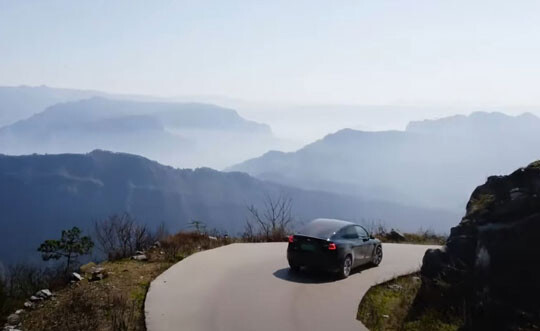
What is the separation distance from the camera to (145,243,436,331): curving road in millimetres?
10555

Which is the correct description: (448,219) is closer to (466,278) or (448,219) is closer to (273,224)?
(273,224)

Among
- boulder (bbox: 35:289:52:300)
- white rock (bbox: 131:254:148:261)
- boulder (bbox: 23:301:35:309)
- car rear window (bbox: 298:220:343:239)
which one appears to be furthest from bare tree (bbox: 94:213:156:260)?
car rear window (bbox: 298:220:343:239)

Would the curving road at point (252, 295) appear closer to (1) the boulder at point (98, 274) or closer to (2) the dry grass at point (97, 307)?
(2) the dry grass at point (97, 307)

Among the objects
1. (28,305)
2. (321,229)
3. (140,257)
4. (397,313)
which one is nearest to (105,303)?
(28,305)

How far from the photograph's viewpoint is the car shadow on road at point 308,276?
1474 centimetres

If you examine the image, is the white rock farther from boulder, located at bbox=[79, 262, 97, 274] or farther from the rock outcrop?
the rock outcrop

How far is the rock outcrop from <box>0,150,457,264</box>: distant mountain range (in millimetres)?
126782

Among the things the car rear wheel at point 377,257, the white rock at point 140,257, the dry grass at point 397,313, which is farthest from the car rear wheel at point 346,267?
the white rock at point 140,257

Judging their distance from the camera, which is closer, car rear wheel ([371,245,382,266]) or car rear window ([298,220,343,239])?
car rear window ([298,220,343,239])

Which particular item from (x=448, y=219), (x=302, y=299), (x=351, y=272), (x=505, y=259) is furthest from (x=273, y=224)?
(x=448, y=219)

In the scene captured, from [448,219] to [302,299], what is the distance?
17746 cm

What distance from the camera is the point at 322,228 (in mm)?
15539

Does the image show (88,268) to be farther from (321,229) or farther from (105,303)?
(321,229)

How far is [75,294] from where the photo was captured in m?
11.8
